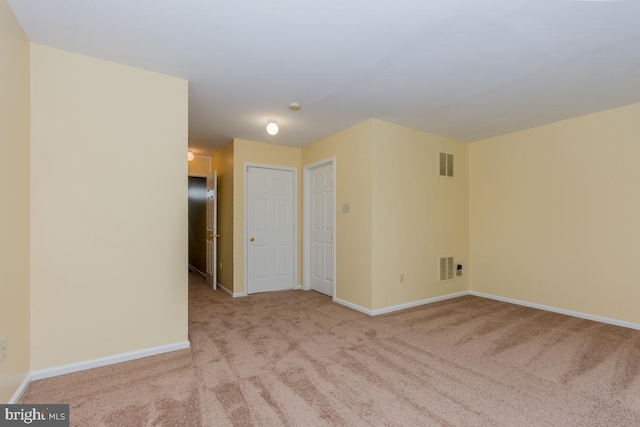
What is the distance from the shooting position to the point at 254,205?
5.08 meters

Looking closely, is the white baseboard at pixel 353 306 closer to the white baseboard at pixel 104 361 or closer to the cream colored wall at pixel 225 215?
the cream colored wall at pixel 225 215

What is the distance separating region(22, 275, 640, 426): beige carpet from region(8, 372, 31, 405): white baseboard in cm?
5

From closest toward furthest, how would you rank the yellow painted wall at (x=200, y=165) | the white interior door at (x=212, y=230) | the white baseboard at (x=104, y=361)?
the white baseboard at (x=104, y=361) → the white interior door at (x=212, y=230) → the yellow painted wall at (x=200, y=165)

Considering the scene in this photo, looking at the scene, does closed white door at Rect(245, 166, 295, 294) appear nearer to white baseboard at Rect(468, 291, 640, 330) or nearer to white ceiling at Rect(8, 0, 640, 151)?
white ceiling at Rect(8, 0, 640, 151)

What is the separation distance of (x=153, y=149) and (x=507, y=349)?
3.69m

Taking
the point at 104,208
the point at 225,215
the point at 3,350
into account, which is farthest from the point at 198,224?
the point at 3,350

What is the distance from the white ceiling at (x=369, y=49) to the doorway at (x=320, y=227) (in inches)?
59.6

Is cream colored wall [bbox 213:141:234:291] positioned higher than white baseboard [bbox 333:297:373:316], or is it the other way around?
cream colored wall [bbox 213:141:234:291]

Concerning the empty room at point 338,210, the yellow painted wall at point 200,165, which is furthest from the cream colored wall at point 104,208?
Answer: the yellow painted wall at point 200,165

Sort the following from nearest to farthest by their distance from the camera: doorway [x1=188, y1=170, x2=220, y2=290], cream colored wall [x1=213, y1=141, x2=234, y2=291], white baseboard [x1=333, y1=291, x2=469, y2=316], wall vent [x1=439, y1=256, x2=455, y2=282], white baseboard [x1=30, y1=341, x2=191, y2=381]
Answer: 1. white baseboard [x1=30, y1=341, x2=191, y2=381]
2. white baseboard [x1=333, y1=291, x2=469, y2=316]
3. wall vent [x1=439, y1=256, x2=455, y2=282]
4. cream colored wall [x1=213, y1=141, x2=234, y2=291]
5. doorway [x1=188, y1=170, x2=220, y2=290]

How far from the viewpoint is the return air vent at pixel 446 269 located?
188 inches

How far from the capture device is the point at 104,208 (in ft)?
8.35

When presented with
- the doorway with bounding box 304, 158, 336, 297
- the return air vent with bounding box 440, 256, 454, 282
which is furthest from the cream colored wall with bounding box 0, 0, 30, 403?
the return air vent with bounding box 440, 256, 454, 282

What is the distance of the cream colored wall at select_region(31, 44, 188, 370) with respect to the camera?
7.67ft
